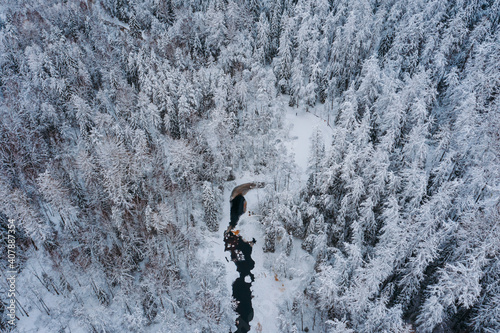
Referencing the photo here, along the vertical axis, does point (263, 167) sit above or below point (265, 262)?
above

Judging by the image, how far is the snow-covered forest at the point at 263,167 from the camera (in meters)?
27.7

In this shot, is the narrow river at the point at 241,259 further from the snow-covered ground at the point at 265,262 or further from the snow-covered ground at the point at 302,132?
the snow-covered ground at the point at 302,132

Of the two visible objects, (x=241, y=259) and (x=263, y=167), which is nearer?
(x=241, y=259)

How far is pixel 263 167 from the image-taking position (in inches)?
1905

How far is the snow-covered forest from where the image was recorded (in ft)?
90.9

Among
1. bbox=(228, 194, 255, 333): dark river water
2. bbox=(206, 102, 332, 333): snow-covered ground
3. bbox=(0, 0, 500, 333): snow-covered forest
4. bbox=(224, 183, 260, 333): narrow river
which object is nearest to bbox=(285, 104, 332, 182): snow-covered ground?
bbox=(206, 102, 332, 333): snow-covered ground

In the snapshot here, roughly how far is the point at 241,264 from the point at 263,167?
16557mm

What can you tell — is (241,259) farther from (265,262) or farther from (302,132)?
(302,132)

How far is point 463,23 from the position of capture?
44.8 metres

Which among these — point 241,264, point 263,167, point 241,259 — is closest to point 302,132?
point 263,167

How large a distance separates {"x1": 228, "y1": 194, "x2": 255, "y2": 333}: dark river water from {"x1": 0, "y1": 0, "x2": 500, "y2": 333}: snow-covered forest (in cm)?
105

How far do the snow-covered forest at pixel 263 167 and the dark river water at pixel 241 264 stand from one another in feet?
3.45

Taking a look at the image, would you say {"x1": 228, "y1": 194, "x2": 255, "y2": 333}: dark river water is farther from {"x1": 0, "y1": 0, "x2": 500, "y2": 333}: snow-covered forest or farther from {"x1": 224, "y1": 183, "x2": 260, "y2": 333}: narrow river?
{"x1": 0, "y1": 0, "x2": 500, "y2": 333}: snow-covered forest

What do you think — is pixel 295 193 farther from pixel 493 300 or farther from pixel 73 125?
pixel 73 125
